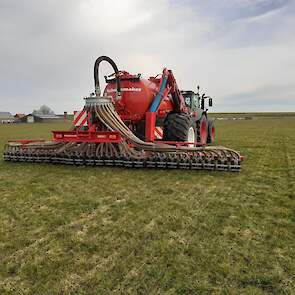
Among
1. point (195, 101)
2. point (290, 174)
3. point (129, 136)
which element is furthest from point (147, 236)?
point (195, 101)

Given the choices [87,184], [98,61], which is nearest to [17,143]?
[98,61]

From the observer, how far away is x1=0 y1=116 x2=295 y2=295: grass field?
2631mm

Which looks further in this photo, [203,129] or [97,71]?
[203,129]

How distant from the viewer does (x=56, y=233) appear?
3.60m

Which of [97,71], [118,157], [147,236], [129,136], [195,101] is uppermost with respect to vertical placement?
[97,71]

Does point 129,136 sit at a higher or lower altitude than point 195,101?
lower

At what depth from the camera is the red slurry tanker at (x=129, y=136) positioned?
7.04 meters

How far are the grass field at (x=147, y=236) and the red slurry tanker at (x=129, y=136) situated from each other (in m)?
0.93

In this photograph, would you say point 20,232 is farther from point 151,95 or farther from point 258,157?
point 258,157

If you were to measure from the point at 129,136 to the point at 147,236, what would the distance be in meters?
4.27

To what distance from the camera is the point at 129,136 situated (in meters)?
7.55

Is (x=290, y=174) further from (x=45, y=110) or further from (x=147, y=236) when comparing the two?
(x=45, y=110)

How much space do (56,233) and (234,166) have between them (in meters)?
4.48

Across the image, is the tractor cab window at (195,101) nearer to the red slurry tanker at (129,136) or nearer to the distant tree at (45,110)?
the red slurry tanker at (129,136)
